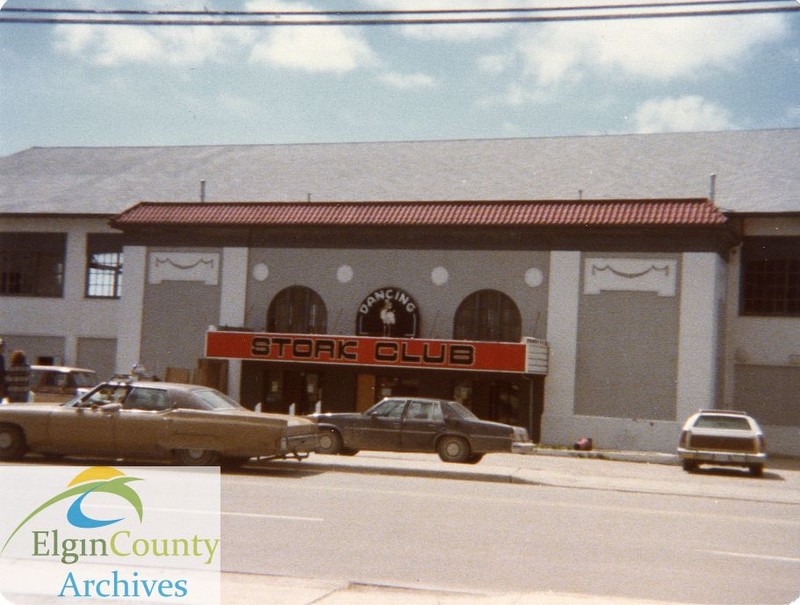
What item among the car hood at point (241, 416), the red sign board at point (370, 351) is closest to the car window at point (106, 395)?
the car hood at point (241, 416)

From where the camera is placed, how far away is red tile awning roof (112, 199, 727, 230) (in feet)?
93.5

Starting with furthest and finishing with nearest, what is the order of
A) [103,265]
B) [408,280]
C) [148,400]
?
1. [103,265]
2. [408,280]
3. [148,400]

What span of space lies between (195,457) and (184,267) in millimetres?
18353

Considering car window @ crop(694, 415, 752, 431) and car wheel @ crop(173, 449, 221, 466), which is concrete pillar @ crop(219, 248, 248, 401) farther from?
car wheel @ crop(173, 449, 221, 466)

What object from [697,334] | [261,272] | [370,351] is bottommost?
[370,351]

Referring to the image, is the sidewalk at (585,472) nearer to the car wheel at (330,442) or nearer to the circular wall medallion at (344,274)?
the car wheel at (330,442)

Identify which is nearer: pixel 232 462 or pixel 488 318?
pixel 232 462

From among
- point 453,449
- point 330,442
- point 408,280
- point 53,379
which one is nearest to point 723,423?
point 453,449

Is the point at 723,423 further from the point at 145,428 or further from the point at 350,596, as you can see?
the point at 350,596

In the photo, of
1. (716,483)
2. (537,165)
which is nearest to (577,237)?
(537,165)

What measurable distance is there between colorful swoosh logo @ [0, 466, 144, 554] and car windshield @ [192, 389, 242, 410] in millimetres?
1883

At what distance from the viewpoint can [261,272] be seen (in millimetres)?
32688

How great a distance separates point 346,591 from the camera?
7996 mm

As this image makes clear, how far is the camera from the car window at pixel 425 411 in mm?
20531
